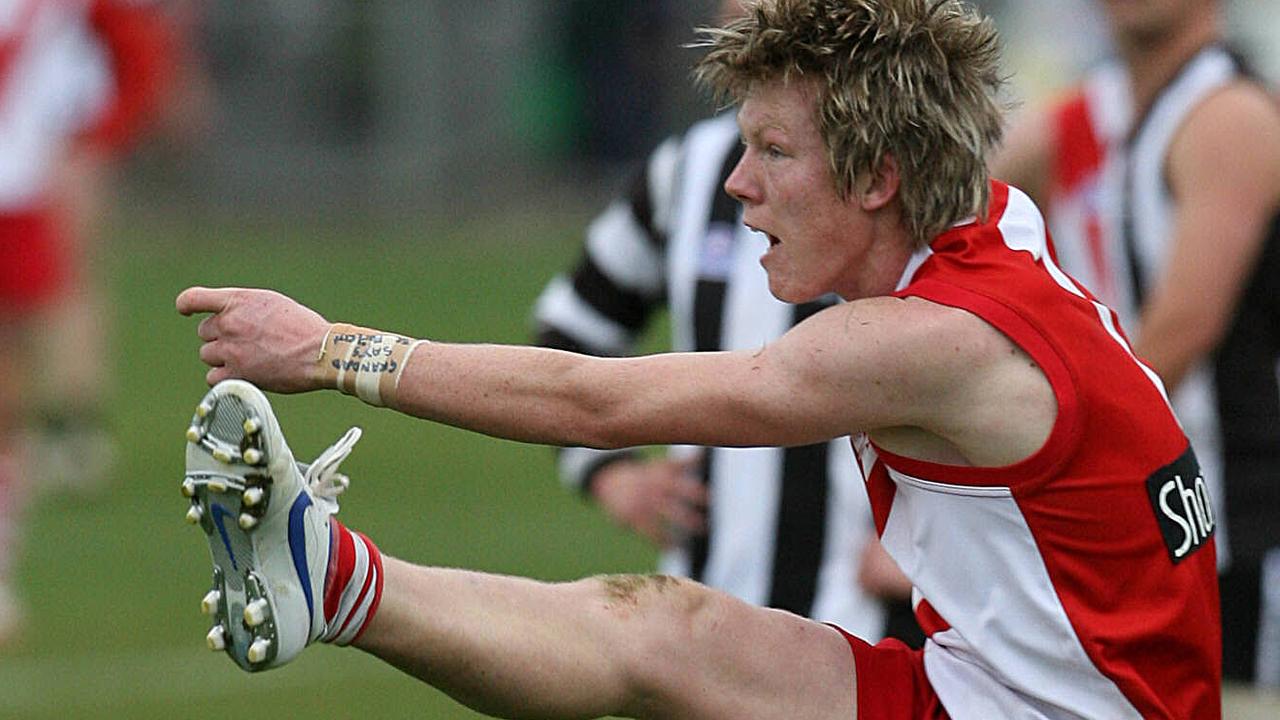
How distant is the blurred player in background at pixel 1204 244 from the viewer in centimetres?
504

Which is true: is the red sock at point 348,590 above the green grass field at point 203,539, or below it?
above

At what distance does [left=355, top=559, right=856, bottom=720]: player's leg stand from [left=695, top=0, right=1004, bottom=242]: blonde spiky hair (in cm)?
75

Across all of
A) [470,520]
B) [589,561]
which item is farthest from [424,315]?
[589,561]

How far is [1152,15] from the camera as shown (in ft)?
17.4

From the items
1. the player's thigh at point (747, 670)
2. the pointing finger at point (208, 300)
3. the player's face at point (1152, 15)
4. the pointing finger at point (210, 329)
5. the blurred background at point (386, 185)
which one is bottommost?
the blurred background at point (386, 185)

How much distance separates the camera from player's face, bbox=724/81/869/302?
3.69 m

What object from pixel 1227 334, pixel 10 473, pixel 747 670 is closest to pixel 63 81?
pixel 10 473

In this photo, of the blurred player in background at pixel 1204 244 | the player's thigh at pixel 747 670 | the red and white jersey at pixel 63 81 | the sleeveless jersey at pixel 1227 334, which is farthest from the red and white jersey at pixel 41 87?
the player's thigh at pixel 747 670

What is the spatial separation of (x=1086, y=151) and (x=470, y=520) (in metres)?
4.75

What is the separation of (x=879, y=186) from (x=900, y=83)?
0.17 meters

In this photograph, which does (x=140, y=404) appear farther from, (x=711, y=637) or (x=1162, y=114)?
(x=711, y=637)

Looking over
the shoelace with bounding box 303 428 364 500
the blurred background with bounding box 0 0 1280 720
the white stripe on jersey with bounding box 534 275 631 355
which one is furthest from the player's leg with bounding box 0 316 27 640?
the shoelace with bounding box 303 428 364 500

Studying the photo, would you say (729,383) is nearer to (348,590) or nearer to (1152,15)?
(348,590)

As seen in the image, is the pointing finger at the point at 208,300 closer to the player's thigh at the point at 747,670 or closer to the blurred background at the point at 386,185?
the player's thigh at the point at 747,670
